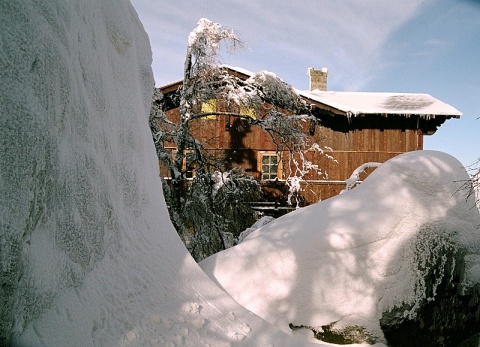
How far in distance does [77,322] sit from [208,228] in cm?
773

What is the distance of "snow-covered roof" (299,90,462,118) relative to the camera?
1366 centimetres

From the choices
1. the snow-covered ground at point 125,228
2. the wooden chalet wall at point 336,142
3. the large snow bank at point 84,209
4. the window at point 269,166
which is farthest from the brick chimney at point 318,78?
the large snow bank at point 84,209

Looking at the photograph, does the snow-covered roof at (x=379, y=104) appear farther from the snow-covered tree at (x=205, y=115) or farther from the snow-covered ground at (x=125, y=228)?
the snow-covered ground at (x=125, y=228)

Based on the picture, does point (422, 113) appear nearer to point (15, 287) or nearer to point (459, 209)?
point (459, 209)

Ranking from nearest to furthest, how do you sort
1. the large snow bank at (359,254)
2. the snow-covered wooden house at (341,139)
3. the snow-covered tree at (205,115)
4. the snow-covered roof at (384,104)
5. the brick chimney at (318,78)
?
the large snow bank at (359,254) → the snow-covered tree at (205,115) → the snow-covered roof at (384,104) → the snow-covered wooden house at (341,139) → the brick chimney at (318,78)

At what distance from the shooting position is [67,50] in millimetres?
2016

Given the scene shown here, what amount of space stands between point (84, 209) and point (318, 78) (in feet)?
60.8

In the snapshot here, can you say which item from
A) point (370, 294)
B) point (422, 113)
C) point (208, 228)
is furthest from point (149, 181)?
point (422, 113)

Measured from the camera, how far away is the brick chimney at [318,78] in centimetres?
1922

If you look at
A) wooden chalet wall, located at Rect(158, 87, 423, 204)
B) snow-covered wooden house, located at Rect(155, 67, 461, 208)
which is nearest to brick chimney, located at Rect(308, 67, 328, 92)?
snow-covered wooden house, located at Rect(155, 67, 461, 208)

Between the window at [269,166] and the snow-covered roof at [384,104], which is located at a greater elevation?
the snow-covered roof at [384,104]

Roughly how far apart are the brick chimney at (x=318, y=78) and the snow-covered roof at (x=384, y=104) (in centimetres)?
112

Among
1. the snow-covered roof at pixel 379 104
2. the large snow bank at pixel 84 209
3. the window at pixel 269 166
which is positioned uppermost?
the snow-covered roof at pixel 379 104

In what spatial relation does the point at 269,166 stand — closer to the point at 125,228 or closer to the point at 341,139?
the point at 341,139
